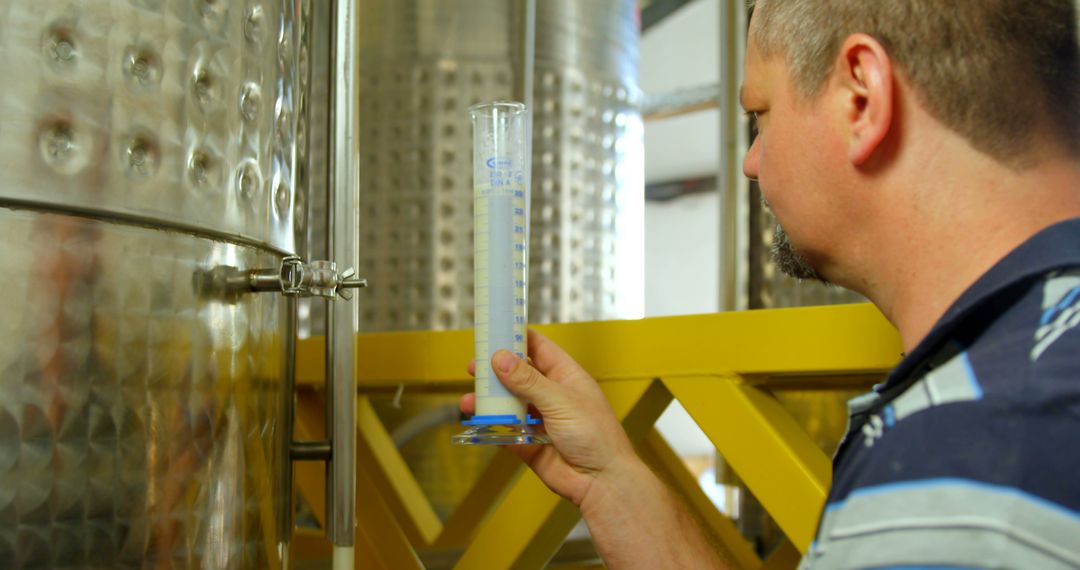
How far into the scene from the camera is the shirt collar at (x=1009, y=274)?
0.58 m

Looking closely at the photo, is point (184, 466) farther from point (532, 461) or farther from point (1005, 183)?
point (1005, 183)

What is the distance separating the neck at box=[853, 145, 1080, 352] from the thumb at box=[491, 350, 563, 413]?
0.30 m

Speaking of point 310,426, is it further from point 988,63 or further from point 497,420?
point 988,63

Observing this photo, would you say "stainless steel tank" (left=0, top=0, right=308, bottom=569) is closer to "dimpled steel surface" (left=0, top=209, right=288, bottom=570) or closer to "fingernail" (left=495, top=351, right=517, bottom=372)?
"dimpled steel surface" (left=0, top=209, right=288, bottom=570)

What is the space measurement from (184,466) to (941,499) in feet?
1.84

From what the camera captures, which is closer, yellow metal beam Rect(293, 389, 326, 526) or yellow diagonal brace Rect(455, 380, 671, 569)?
yellow diagonal brace Rect(455, 380, 671, 569)

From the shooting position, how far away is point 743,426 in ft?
3.20

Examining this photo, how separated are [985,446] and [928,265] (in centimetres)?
19

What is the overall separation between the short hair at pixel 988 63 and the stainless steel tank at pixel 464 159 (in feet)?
2.63

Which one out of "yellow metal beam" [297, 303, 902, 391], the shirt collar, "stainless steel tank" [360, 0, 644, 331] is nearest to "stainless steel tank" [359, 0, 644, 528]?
"stainless steel tank" [360, 0, 644, 331]

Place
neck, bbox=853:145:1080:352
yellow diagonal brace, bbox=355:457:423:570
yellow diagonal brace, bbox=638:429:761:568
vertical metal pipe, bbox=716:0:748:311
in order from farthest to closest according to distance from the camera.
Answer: vertical metal pipe, bbox=716:0:748:311
yellow diagonal brace, bbox=638:429:761:568
yellow diagonal brace, bbox=355:457:423:570
neck, bbox=853:145:1080:352

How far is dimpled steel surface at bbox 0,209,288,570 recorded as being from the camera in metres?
0.73

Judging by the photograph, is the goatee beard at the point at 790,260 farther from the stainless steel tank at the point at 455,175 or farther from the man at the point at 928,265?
the stainless steel tank at the point at 455,175

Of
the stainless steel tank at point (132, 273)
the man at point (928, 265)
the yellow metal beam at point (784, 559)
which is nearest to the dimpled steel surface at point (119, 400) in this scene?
the stainless steel tank at point (132, 273)
